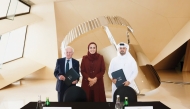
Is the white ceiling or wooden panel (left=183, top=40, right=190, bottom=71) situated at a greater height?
the white ceiling

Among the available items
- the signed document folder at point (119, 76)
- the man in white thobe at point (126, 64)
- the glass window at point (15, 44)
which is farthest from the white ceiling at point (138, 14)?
the signed document folder at point (119, 76)

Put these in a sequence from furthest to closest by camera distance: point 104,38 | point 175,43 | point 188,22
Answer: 1. point 175,43
2. point 188,22
3. point 104,38

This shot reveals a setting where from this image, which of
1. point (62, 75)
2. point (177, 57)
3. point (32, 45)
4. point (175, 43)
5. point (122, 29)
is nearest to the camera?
point (62, 75)

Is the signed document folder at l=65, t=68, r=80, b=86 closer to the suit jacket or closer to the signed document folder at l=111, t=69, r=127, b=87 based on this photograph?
the suit jacket

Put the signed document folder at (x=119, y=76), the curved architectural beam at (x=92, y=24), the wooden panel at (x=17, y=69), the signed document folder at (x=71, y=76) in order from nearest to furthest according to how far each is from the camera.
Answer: the signed document folder at (x=71, y=76), the signed document folder at (x=119, y=76), the curved architectural beam at (x=92, y=24), the wooden panel at (x=17, y=69)

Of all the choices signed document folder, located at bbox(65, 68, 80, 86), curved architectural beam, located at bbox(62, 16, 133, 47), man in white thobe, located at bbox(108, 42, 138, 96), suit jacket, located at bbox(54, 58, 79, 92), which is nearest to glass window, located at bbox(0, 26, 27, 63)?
curved architectural beam, located at bbox(62, 16, 133, 47)

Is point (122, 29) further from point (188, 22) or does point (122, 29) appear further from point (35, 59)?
point (35, 59)

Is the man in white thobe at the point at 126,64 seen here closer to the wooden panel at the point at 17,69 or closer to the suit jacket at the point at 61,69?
the suit jacket at the point at 61,69

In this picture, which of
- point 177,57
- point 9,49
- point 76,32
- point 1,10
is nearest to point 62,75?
point 76,32

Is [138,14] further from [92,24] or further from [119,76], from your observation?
[119,76]

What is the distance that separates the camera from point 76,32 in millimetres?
6109

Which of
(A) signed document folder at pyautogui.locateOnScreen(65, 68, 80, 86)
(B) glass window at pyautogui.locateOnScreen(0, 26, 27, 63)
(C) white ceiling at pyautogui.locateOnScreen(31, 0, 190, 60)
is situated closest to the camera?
(A) signed document folder at pyautogui.locateOnScreen(65, 68, 80, 86)

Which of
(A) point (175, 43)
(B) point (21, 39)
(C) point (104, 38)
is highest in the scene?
(B) point (21, 39)

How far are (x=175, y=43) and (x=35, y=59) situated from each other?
6151 mm
